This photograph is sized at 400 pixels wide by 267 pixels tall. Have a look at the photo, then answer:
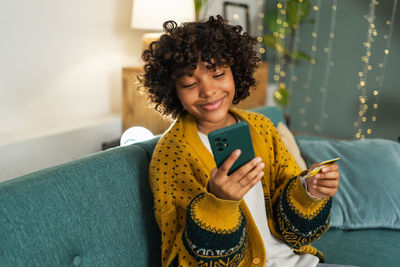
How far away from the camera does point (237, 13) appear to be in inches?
144

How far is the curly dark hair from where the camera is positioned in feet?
3.13

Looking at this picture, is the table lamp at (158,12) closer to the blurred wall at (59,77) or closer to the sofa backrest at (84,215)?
the blurred wall at (59,77)

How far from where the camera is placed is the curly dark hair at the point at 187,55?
954 mm

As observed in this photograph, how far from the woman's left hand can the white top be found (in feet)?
0.53

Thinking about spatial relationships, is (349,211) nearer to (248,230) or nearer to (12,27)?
(248,230)

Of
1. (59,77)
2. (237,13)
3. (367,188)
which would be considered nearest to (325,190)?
(367,188)

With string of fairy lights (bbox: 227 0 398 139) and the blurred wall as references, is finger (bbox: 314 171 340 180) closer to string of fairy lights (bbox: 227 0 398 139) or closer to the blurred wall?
the blurred wall

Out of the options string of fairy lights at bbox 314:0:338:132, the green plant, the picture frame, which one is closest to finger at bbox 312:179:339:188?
the picture frame

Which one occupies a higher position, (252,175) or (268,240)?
(252,175)

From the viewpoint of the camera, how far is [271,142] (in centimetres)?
112

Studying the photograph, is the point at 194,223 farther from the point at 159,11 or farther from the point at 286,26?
the point at 286,26

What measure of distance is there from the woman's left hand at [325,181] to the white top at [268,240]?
162mm

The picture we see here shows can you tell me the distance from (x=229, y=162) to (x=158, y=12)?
5.12 ft

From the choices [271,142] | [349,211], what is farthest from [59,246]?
[349,211]
